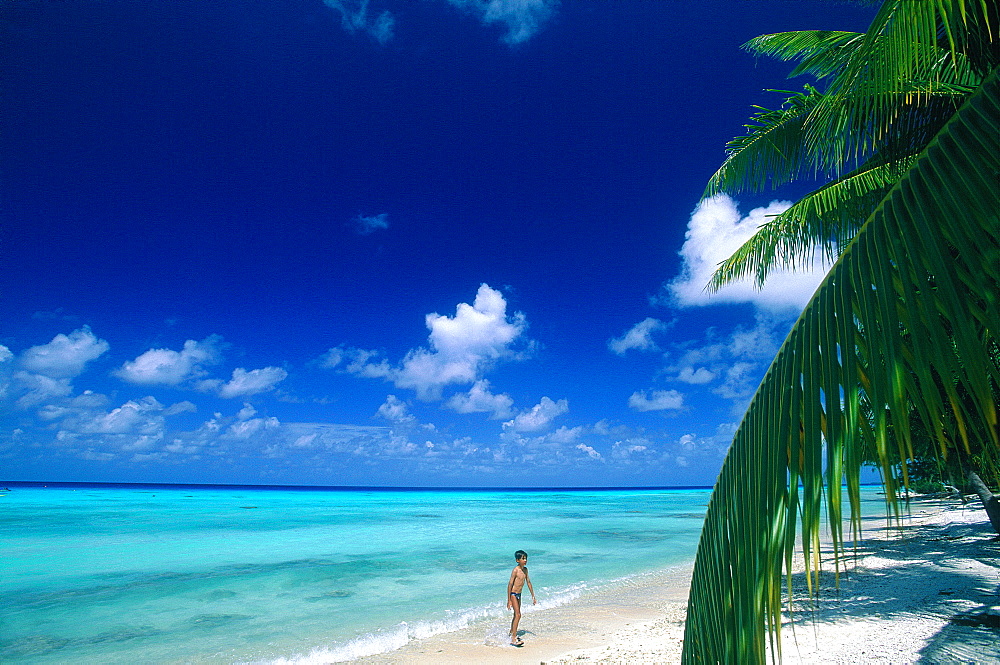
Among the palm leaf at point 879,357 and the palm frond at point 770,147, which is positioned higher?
the palm frond at point 770,147

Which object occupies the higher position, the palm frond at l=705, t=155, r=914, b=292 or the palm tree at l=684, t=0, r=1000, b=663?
the palm frond at l=705, t=155, r=914, b=292

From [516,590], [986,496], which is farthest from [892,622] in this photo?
[516,590]

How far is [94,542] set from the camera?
24.4m

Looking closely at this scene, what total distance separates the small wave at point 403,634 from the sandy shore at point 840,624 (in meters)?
0.38

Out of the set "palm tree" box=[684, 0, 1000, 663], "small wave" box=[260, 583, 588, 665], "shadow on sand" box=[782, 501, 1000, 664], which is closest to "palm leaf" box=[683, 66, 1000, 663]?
"palm tree" box=[684, 0, 1000, 663]

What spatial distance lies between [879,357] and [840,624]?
8.51 m

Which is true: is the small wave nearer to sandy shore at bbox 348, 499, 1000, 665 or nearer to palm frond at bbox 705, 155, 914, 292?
sandy shore at bbox 348, 499, 1000, 665

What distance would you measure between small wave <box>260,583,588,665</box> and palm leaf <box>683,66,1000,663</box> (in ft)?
30.5

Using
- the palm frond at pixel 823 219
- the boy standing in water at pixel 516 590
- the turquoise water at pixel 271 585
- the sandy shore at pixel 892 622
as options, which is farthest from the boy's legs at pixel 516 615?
Result: the palm frond at pixel 823 219

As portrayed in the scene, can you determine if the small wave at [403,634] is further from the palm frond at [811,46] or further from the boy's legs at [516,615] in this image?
the palm frond at [811,46]

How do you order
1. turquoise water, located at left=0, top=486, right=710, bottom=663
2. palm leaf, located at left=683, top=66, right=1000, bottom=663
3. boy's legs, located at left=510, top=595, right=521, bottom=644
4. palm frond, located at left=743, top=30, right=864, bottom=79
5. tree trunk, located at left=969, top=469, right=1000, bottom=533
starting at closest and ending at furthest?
palm leaf, located at left=683, top=66, right=1000, bottom=663 < palm frond, located at left=743, top=30, right=864, bottom=79 < tree trunk, located at left=969, top=469, right=1000, bottom=533 < boy's legs, located at left=510, top=595, right=521, bottom=644 < turquoise water, located at left=0, top=486, right=710, bottom=663

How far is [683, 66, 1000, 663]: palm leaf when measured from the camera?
1.08 m

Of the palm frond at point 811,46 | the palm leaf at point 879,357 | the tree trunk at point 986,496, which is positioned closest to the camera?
the palm leaf at point 879,357

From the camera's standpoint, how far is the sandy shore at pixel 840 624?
20.1 ft
